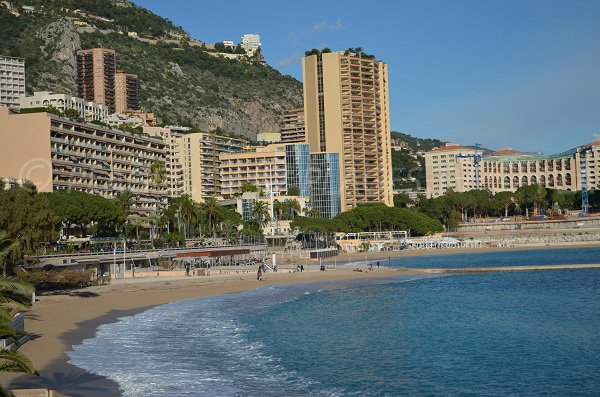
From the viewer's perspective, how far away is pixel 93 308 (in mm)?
50094

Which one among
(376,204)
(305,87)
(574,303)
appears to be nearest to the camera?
(574,303)

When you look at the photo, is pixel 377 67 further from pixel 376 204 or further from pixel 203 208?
pixel 203 208

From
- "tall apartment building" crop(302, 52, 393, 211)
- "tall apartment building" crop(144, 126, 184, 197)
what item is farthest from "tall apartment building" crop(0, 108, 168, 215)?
"tall apartment building" crop(302, 52, 393, 211)

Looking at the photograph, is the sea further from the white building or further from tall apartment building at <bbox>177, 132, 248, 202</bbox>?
the white building

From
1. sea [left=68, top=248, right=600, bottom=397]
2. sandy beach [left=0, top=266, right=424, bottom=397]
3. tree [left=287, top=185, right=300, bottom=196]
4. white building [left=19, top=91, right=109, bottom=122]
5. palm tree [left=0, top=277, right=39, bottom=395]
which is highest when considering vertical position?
white building [left=19, top=91, right=109, bottom=122]

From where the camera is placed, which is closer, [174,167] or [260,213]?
[260,213]

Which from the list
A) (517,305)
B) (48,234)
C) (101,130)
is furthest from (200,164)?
(517,305)

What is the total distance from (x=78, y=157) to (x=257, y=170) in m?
69.8

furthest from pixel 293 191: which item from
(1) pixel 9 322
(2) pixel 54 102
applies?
(1) pixel 9 322

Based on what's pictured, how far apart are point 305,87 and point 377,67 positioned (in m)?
20.0

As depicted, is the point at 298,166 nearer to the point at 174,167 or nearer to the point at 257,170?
the point at 257,170

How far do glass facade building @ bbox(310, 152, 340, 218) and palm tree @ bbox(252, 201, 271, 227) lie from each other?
25.9m

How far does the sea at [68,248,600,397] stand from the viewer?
26.2m

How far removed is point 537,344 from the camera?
113 feet
